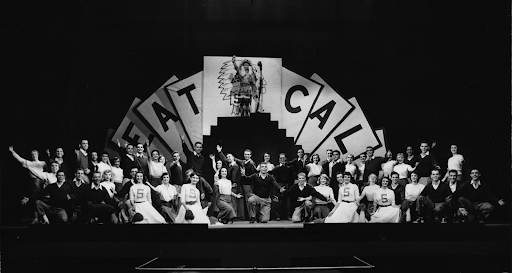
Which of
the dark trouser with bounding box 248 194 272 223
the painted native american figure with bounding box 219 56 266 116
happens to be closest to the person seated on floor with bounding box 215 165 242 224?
the dark trouser with bounding box 248 194 272 223

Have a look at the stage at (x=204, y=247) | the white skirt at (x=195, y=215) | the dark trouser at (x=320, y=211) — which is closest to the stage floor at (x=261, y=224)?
the stage at (x=204, y=247)

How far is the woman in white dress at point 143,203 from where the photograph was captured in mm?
4316

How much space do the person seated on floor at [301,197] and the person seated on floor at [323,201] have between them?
0.03 metres

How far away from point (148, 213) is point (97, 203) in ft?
1.43

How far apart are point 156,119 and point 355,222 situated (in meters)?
1.89

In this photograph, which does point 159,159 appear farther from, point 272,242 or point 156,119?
point 272,242

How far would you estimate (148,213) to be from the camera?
432 cm

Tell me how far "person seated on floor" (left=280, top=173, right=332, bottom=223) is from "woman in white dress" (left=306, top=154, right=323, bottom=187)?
43 mm

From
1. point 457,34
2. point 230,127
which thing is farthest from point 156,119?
point 457,34

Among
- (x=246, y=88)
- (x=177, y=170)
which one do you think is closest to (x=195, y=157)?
(x=177, y=170)

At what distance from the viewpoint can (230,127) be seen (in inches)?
171

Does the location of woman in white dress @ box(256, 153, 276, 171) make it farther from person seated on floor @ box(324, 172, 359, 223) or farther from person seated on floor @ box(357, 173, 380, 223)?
person seated on floor @ box(357, 173, 380, 223)

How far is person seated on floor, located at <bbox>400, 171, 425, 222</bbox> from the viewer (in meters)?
4.42

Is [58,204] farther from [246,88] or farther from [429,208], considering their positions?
[429,208]
